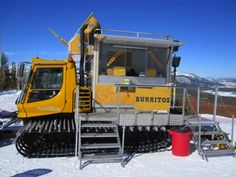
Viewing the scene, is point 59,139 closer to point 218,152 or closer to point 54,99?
point 54,99

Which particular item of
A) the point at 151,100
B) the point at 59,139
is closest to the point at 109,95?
the point at 151,100

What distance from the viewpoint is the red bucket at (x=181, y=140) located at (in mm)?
7844

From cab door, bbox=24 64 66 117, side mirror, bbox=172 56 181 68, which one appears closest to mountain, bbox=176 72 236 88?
side mirror, bbox=172 56 181 68

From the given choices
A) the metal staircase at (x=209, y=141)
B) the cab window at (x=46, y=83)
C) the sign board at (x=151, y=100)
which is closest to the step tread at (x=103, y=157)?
the sign board at (x=151, y=100)

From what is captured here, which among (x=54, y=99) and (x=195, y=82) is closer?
(x=54, y=99)

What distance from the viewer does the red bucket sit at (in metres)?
7.84

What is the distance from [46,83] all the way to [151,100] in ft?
9.73

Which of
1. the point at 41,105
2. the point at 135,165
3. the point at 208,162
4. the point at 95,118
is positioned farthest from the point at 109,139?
the point at 208,162

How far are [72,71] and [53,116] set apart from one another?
1394 mm

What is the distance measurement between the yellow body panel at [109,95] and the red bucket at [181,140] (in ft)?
6.06

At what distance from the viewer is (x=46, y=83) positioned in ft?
26.8

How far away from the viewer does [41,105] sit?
802 centimetres

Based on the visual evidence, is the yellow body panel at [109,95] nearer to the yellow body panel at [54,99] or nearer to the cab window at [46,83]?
the yellow body panel at [54,99]

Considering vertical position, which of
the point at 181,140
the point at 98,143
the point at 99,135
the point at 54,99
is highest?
the point at 54,99
